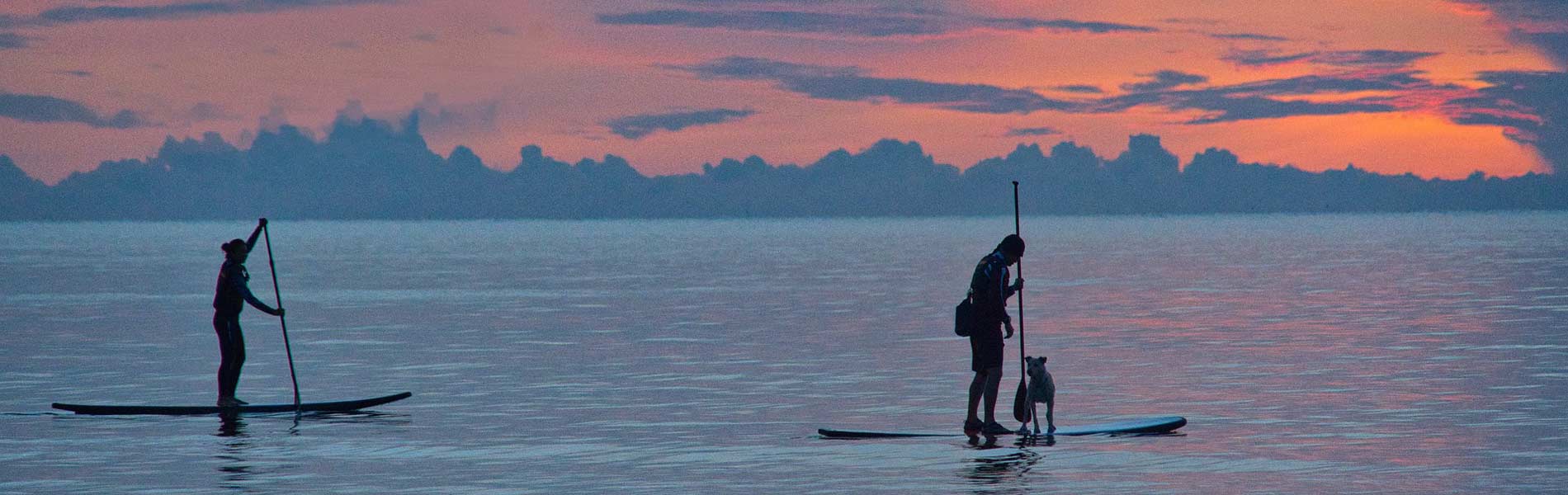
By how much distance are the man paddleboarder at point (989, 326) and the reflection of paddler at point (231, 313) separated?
7.54m

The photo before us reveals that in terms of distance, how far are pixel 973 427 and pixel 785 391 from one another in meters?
5.30

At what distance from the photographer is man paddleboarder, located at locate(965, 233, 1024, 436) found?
15.9 metres

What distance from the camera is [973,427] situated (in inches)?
652

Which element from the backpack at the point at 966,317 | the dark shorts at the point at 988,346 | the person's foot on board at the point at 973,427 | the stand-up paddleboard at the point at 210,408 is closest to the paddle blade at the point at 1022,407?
the person's foot on board at the point at 973,427

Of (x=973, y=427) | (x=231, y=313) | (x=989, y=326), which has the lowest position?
(x=973, y=427)

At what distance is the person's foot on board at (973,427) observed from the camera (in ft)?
54.2

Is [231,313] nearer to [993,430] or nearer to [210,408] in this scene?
[210,408]

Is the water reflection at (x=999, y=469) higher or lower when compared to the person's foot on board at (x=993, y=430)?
lower

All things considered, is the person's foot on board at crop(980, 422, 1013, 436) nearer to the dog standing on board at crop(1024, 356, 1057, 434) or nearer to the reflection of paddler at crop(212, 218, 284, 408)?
the dog standing on board at crop(1024, 356, 1057, 434)

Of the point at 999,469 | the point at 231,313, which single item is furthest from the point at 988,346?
the point at 231,313

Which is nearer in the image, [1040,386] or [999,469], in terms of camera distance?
[999,469]

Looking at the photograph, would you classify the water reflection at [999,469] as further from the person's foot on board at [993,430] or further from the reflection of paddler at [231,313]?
the reflection of paddler at [231,313]

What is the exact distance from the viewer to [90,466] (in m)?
15.1

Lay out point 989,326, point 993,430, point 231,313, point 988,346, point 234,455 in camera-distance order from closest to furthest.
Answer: point 234,455
point 989,326
point 988,346
point 993,430
point 231,313
